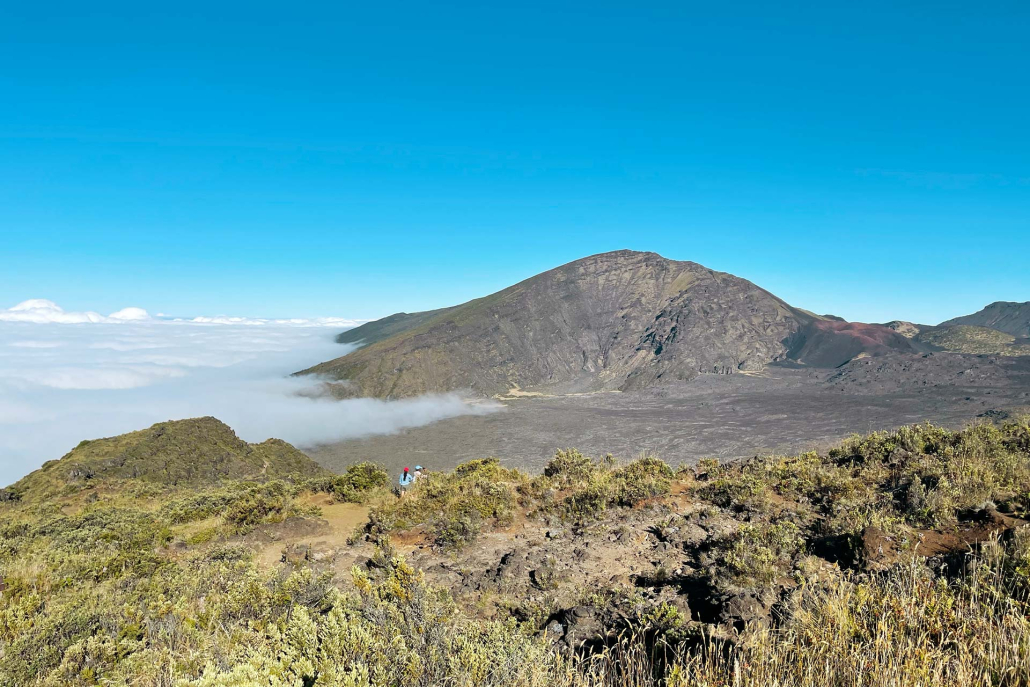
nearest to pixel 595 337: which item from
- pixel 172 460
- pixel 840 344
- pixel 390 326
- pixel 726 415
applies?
pixel 726 415

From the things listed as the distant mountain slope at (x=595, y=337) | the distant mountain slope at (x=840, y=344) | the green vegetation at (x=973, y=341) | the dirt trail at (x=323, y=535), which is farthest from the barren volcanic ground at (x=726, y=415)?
the green vegetation at (x=973, y=341)

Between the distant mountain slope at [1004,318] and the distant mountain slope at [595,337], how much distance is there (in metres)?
55.0

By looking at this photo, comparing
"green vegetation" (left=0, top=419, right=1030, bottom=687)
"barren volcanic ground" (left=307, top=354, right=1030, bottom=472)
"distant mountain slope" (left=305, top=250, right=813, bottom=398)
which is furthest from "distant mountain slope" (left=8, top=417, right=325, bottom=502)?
"distant mountain slope" (left=305, top=250, right=813, bottom=398)

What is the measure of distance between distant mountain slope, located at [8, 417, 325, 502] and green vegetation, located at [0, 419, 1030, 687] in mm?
9418

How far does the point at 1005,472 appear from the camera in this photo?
7.14m

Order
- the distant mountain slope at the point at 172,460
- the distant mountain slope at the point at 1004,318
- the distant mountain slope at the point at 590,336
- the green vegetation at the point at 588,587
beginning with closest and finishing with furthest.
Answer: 1. the green vegetation at the point at 588,587
2. the distant mountain slope at the point at 172,460
3. the distant mountain slope at the point at 590,336
4. the distant mountain slope at the point at 1004,318

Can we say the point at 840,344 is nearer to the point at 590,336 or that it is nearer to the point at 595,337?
the point at 595,337

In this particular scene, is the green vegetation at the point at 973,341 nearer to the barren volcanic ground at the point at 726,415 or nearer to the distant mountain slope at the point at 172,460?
the barren volcanic ground at the point at 726,415

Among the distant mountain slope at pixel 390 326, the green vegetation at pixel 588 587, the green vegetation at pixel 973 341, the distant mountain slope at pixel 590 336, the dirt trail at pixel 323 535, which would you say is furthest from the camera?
the distant mountain slope at pixel 390 326

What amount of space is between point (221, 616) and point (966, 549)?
7551mm

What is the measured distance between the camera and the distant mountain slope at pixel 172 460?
19.1m

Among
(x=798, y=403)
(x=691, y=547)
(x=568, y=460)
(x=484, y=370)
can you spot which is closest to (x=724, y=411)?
(x=798, y=403)

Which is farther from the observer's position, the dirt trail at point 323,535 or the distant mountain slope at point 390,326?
the distant mountain slope at point 390,326

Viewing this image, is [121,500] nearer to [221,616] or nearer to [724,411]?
[221,616]
